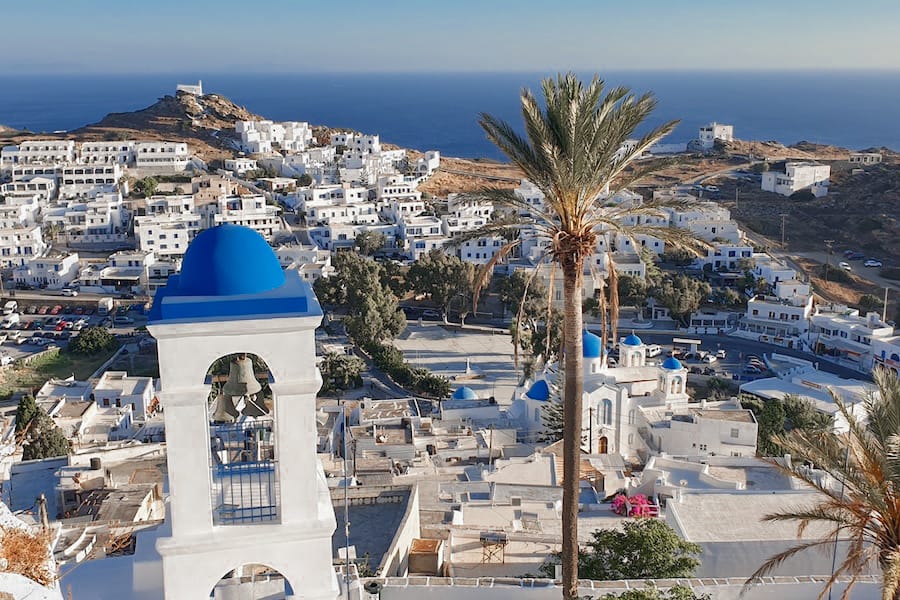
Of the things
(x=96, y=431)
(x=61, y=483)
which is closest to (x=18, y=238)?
(x=96, y=431)

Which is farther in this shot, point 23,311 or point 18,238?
point 18,238

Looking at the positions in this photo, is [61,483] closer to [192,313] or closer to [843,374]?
[192,313]

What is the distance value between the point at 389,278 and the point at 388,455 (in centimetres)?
2684

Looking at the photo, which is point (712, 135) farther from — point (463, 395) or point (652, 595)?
point (652, 595)

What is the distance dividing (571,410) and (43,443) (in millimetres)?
20454

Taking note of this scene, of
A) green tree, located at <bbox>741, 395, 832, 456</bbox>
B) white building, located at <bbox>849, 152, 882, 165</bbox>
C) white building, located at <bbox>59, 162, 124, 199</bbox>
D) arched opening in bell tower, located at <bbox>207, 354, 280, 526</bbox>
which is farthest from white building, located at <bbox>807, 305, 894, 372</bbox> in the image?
white building, located at <bbox>59, 162, 124, 199</bbox>

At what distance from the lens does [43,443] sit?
2489 centimetres

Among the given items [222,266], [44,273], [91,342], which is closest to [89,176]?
[44,273]

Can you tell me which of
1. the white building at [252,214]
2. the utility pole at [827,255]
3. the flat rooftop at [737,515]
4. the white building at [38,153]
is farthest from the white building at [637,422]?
the white building at [38,153]

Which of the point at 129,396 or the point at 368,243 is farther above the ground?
the point at 368,243

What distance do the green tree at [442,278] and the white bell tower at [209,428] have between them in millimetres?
39946

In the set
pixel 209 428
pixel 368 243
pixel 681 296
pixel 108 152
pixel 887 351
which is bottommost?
pixel 887 351

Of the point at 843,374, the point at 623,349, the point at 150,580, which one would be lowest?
the point at 843,374

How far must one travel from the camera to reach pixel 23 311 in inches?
1948
